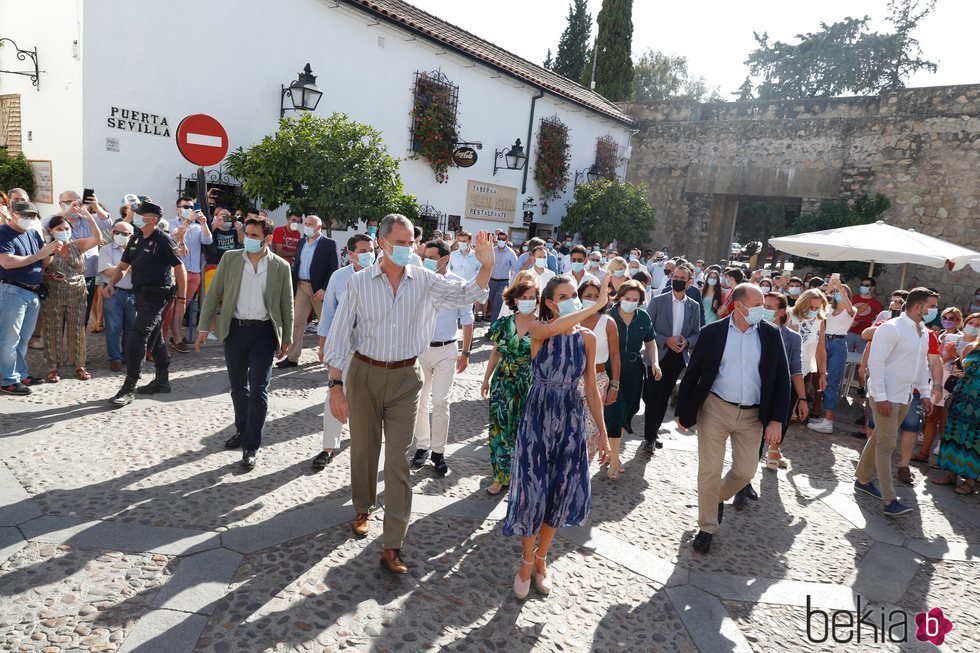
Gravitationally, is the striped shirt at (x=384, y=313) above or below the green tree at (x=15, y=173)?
below

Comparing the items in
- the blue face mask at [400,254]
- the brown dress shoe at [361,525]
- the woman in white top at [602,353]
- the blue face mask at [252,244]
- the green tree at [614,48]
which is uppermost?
the green tree at [614,48]

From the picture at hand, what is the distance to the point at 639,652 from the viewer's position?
10.8ft

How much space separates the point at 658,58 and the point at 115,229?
4119 cm

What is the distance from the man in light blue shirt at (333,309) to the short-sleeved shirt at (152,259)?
1.69 m

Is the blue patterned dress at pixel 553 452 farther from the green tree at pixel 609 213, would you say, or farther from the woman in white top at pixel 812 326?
the green tree at pixel 609 213

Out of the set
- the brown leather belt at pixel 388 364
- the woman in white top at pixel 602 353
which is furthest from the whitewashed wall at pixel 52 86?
the woman in white top at pixel 602 353

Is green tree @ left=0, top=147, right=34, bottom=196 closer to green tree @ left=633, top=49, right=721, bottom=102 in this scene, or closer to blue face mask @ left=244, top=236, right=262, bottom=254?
blue face mask @ left=244, top=236, right=262, bottom=254

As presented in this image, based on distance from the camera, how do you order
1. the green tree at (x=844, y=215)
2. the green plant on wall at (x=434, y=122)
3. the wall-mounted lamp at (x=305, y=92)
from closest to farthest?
the wall-mounted lamp at (x=305, y=92) < the green plant on wall at (x=434, y=122) < the green tree at (x=844, y=215)

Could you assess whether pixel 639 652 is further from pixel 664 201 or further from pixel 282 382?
pixel 664 201

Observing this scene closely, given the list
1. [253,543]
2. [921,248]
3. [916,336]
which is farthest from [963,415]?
[253,543]

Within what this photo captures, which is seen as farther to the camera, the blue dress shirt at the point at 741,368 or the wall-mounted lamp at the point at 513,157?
the wall-mounted lamp at the point at 513,157

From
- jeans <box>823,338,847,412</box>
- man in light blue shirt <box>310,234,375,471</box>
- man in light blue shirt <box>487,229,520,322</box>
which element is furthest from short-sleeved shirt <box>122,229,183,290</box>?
jeans <box>823,338,847,412</box>

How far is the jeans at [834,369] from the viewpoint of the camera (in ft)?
27.2

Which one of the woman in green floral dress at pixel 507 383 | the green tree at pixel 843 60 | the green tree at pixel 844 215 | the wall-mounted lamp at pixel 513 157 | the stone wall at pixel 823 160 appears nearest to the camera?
the woman in green floral dress at pixel 507 383
